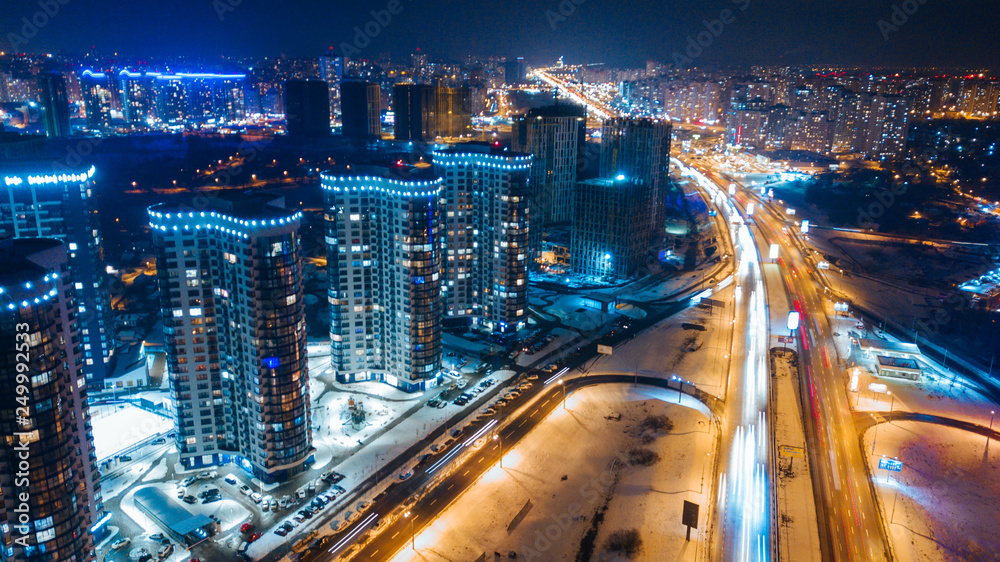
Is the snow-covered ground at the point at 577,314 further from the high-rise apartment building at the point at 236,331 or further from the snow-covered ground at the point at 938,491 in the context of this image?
the high-rise apartment building at the point at 236,331

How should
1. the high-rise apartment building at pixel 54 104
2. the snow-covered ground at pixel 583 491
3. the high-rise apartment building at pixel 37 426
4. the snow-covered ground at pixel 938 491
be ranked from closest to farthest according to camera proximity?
1. the high-rise apartment building at pixel 37 426
2. the snow-covered ground at pixel 583 491
3. the snow-covered ground at pixel 938 491
4. the high-rise apartment building at pixel 54 104

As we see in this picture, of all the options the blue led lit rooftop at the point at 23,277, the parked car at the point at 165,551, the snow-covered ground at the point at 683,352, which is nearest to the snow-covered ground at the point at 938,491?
the snow-covered ground at the point at 683,352

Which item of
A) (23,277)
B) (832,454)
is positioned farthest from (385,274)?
(832,454)

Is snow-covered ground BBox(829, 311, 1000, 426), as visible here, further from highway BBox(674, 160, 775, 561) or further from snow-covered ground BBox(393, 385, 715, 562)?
snow-covered ground BBox(393, 385, 715, 562)

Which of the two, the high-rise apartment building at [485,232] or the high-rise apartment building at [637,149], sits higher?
the high-rise apartment building at [637,149]

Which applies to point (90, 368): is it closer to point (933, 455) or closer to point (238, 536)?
point (238, 536)

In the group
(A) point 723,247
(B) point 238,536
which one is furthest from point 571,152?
(B) point 238,536

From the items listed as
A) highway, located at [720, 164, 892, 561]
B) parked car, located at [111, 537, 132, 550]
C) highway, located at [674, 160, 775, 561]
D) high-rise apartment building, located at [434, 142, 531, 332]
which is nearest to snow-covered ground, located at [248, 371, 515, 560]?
parked car, located at [111, 537, 132, 550]
